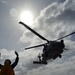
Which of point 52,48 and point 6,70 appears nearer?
point 6,70

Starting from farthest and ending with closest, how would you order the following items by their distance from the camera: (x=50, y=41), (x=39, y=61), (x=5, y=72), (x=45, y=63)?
(x=39, y=61)
(x=45, y=63)
(x=50, y=41)
(x=5, y=72)

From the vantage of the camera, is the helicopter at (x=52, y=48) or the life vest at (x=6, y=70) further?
the helicopter at (x=52, y=48)

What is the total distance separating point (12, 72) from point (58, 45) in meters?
27.9

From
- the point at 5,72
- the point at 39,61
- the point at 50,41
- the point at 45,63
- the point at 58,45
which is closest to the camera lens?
the point at 5,72

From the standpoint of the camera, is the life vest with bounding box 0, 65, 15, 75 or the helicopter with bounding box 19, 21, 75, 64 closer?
the life vest with bounding box 0, 65, 15, 75

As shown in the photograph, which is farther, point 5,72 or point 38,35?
point 38,35

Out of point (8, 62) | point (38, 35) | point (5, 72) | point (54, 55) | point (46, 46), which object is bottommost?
point (5, 72)

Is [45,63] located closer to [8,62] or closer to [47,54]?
[47,54]

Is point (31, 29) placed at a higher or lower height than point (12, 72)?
higher

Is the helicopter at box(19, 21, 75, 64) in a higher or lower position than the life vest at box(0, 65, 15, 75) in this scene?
higher

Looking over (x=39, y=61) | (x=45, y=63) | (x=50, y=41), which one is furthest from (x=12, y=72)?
(x=39, y=61)

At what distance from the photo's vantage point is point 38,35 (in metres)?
38.1

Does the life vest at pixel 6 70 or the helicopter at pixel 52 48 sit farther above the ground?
the helicopter at pixel 52 48

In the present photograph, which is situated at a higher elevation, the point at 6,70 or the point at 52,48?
the point at 52,48
